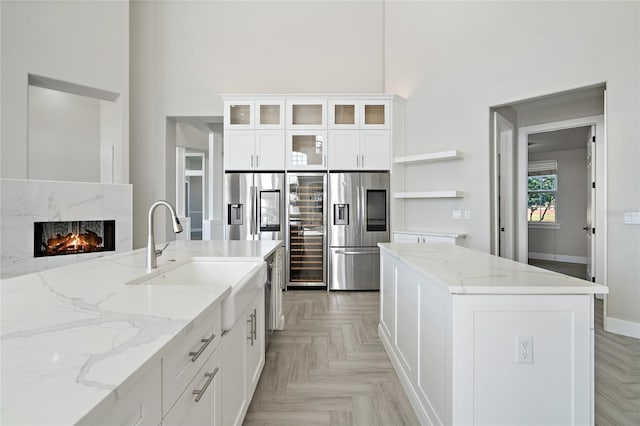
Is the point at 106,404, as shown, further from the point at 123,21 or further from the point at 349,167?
the point at 123,21

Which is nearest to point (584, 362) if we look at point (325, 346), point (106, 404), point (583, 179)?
point (106, 404)

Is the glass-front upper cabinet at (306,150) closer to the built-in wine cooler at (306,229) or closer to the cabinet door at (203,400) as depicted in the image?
the built-in wine cooler at (306,229)

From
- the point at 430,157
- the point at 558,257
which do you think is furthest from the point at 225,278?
the point at 558,257

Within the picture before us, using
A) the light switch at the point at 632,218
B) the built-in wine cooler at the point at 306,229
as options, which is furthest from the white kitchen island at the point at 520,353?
the built-in wine cooler at the point at 306,229

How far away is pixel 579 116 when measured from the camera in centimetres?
418

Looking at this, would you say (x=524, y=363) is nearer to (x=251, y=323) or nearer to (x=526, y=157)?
(x=251, y=323)

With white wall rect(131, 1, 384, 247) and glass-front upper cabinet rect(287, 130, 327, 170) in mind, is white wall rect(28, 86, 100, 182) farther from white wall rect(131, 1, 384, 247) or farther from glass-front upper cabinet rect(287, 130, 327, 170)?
glass-front upper cabinet rect(287, 130, 327, 170)

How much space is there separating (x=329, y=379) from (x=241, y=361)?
2.96ft

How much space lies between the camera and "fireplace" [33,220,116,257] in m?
3.79

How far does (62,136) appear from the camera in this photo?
4871 mm

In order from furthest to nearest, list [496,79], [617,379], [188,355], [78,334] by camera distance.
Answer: [496,79]
[617,379]
[188,355]
[78,334]

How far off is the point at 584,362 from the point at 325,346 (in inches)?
73.0

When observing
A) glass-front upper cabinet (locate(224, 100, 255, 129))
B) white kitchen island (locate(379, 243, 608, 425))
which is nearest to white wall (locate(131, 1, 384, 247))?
glass-front upper cabinet (locate(224, 100, 255, 129))

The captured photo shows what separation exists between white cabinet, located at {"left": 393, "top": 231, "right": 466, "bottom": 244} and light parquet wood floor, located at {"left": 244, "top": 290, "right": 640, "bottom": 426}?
1.50 meters
